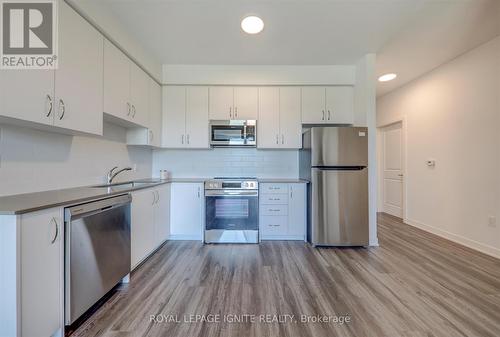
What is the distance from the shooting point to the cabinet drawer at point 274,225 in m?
3.17

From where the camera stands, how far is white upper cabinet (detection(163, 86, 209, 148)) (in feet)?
11.2

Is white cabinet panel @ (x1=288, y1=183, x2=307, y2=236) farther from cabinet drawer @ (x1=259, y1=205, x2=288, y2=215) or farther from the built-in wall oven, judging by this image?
the built-in wall oven

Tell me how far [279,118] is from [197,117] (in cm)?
132

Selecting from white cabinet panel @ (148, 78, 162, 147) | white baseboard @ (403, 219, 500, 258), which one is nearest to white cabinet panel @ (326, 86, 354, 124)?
white baseboard @ (403, 219, 500, 258)

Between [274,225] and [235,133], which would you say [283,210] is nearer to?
[274,225]

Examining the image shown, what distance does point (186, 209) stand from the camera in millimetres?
3170

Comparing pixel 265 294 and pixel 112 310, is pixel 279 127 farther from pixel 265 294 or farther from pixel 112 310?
pixel 112 310

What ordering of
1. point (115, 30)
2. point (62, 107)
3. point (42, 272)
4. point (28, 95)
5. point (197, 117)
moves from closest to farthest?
point (42, 272) < point (28, 95) < point (62, 107) < point (115, 30) < point (197, 117)

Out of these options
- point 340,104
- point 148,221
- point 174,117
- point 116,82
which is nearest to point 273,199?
point 148,221

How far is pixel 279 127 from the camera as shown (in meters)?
3.44

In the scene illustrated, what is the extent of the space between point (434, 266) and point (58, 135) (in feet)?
13.1

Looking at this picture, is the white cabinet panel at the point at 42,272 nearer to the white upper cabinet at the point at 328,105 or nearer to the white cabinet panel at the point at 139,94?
the white cabinet panel at the point at 139,94

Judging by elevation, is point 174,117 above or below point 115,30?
below

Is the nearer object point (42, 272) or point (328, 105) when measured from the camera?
point (42, 272)
